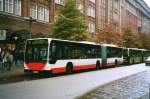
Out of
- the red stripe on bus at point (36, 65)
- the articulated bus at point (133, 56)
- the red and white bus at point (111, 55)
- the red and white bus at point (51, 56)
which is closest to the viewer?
the red stripe on bus at point (36, 65)

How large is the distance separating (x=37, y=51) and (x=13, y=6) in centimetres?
1568

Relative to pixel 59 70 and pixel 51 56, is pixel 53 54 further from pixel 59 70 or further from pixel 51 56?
pixel 59 70

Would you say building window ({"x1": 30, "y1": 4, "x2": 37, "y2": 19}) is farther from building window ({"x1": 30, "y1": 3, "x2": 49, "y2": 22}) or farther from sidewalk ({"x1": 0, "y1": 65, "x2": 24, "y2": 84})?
sidewalk ({"x1": 0, "y1": 65, "x2": 24, "y2": 84})

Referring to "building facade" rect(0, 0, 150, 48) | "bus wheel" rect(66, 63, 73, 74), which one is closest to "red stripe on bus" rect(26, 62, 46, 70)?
"bus wheel" rect(66, 63, 73, 74)

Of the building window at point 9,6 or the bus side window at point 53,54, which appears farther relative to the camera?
the building window at point 9,6

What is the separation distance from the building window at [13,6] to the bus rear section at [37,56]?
13.7 metres

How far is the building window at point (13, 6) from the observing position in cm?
4073

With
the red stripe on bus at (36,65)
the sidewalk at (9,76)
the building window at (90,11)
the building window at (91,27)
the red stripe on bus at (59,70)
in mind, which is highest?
the building window at (90,11)

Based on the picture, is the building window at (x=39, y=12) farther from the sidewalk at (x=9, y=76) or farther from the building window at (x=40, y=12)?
the sidewalk at (x=9, y=76)

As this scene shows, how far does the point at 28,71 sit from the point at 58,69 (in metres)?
2.29

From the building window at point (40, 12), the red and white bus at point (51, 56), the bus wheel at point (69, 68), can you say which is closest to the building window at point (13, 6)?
the building window at point (40, 12)

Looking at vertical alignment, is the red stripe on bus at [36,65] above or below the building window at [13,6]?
below

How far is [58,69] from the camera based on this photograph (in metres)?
28.4

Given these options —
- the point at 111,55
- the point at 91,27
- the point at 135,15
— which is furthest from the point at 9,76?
the point at 135,15
